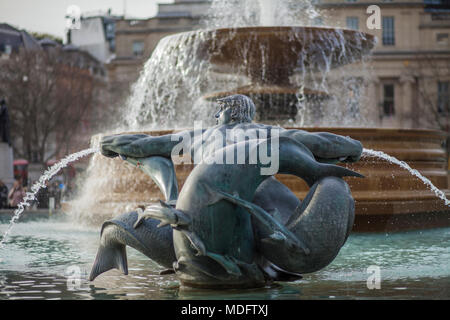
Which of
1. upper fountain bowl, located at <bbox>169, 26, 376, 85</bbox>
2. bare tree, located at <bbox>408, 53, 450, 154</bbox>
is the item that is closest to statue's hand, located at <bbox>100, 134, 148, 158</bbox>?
upper fountain bowl, located at <bbox>169, 26, 376, 85</bbox>

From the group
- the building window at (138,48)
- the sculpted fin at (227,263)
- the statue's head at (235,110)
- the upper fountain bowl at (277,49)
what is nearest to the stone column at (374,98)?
the building window at (138,48)

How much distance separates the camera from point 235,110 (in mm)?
4867

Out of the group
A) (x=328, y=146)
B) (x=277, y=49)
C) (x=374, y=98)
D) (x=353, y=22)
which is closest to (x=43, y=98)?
(x=353, y=22)

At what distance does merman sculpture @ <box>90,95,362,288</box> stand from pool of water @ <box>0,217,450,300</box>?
0.19 metres

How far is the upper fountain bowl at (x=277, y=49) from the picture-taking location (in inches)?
505

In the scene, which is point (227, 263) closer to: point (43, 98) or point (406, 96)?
point (43, 98)

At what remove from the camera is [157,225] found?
4668mm

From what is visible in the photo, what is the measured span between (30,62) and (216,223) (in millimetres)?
40035

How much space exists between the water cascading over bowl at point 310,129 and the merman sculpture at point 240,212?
4.63 metres

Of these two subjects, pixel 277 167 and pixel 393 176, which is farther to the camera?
pixel 393 176

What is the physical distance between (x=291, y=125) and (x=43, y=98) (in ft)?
103

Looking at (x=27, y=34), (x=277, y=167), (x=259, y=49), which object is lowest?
(x=277, y=167)

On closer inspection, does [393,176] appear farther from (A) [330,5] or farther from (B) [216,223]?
(A) [330,5]
